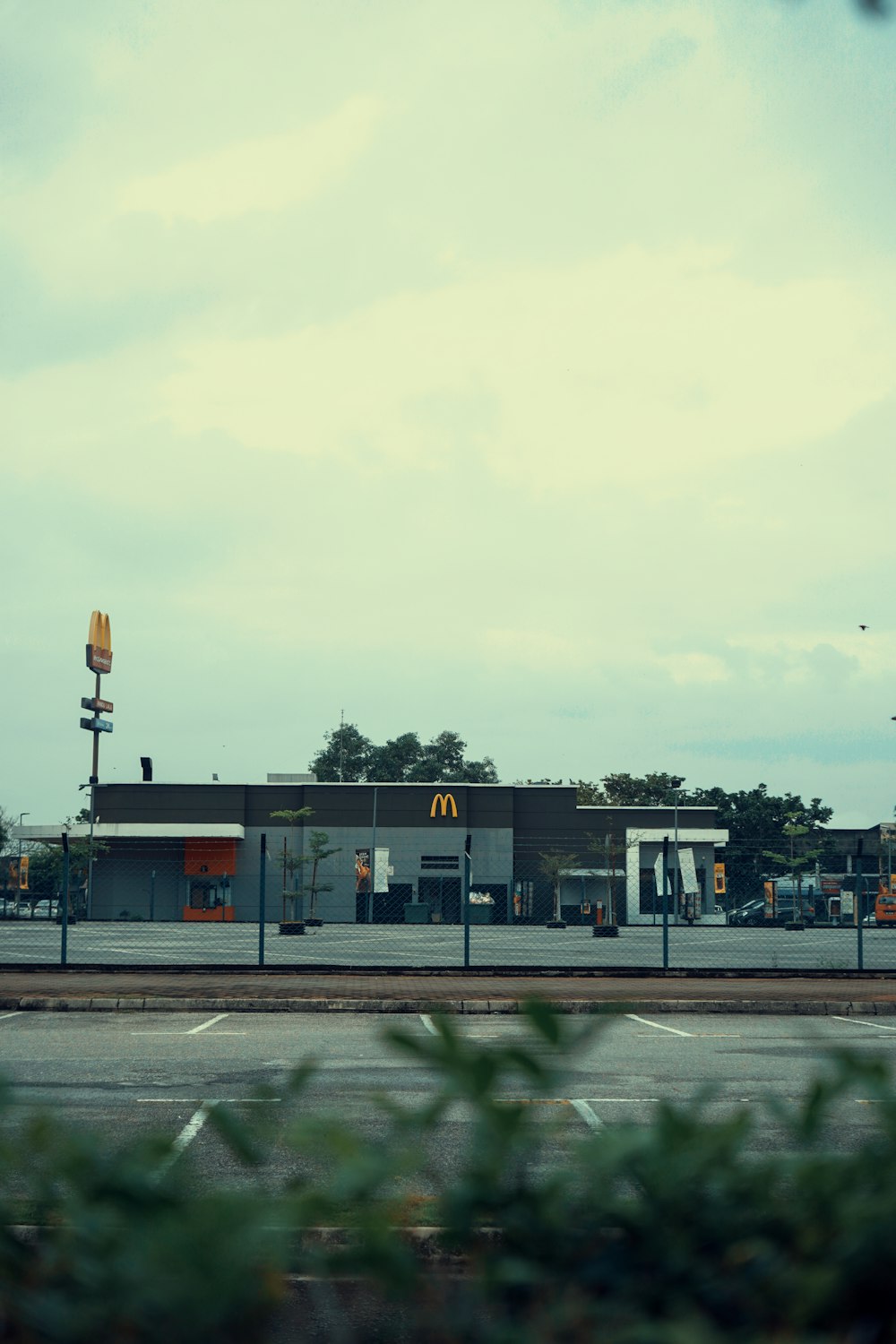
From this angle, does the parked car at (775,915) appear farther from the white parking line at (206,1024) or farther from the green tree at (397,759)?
the green tree at (397,759)

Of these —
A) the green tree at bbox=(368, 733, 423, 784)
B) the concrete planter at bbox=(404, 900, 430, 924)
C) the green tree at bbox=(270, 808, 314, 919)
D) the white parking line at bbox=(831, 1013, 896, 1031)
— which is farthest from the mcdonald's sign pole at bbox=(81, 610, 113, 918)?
the white parking line at bbox=(831, 1013, 896, 1031)

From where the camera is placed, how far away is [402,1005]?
16266 mm

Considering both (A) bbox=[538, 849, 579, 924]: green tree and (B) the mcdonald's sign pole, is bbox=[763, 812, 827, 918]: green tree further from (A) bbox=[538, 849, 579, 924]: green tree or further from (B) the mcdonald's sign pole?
(B) the mcdonald's sign pole

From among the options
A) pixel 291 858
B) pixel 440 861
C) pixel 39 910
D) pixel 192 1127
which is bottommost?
pixel 39 910

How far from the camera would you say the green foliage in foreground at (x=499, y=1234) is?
1.53 metres

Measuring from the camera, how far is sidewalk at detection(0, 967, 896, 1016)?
16.4m

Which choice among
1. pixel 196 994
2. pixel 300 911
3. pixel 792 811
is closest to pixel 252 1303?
pixel 196 994

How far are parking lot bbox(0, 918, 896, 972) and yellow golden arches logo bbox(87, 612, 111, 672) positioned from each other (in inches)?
1267

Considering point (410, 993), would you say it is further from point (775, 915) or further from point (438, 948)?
point (775, 915)

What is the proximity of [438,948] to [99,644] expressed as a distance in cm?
4355

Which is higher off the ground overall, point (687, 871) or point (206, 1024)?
point (687, 871)

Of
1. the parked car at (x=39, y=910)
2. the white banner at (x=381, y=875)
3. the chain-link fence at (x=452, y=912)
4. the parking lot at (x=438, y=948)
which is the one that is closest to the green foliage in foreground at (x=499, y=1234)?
the chain-link fence at (x=452, y=912)

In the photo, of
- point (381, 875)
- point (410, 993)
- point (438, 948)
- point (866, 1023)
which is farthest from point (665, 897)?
point (381, 875)

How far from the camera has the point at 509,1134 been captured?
1711 millimetres
